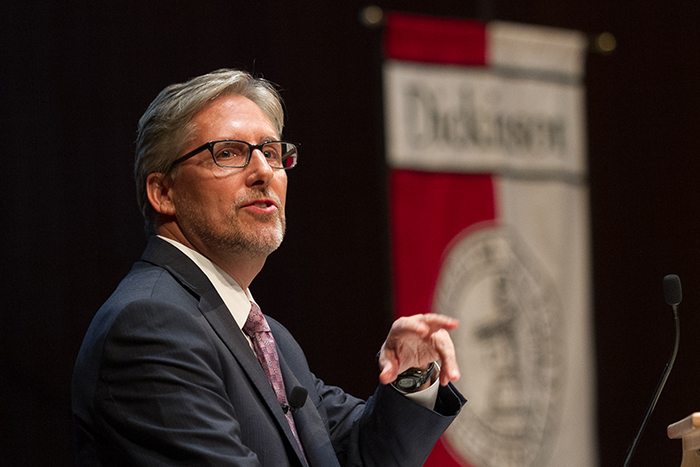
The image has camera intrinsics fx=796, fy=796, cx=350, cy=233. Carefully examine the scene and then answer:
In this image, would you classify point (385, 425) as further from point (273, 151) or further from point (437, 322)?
point (273, 151)

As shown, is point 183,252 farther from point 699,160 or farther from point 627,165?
point 699,160

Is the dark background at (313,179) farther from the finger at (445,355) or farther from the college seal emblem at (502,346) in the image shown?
the finger at (445,355)

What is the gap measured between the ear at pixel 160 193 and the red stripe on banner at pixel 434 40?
5.19ft

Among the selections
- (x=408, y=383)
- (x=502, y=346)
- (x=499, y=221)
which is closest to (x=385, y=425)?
(x=408, y=383)

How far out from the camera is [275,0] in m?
3.24

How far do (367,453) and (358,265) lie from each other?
1.47 m

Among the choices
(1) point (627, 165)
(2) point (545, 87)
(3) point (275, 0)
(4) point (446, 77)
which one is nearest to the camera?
(3) point (275, 0)

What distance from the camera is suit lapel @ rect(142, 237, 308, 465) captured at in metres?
1.69

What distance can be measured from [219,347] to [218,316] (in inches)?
3.8

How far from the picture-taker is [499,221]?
3.57m

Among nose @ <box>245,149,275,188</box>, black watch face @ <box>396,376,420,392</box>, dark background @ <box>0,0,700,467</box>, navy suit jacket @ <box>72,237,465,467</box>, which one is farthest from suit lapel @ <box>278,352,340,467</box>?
dark background @ <box>0,0,700,467</box>

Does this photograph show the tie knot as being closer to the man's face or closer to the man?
the man

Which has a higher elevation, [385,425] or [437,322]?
[437,322]

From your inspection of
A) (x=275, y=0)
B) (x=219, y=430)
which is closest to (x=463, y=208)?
(x=275, y=0)
